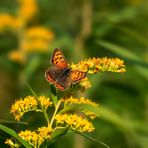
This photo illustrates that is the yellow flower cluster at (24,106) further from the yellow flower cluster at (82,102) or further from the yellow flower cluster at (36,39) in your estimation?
the yellow flower cluster at (36,39)

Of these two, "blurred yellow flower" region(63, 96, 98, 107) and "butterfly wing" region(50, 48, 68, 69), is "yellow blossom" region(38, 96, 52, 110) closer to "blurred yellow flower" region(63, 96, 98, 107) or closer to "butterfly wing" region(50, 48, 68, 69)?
"blurred yellow flower" region(63, 96, 98, 107)

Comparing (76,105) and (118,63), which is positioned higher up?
(118,63)

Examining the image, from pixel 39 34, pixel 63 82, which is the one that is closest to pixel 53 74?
pixel 63 82

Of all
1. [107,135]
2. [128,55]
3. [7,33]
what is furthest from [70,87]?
[7,33]

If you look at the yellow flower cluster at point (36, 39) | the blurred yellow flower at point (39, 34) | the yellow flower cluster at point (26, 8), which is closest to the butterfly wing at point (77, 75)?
the yellow flower cluster at point (36, 39)

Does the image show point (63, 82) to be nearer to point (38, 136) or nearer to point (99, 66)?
point (99, 66)

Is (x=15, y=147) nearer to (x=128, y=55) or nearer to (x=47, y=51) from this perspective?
(x=128, y=55)

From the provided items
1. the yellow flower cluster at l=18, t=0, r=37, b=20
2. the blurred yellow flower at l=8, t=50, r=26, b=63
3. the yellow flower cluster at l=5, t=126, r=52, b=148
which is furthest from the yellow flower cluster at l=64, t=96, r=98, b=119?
the yellow flower cluster at l=18, t=0, r=37, b=20
